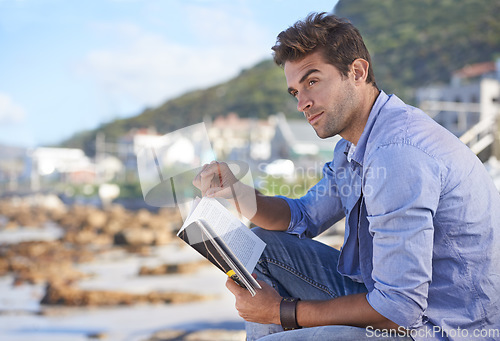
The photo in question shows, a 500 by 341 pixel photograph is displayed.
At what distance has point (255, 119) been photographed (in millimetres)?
29953

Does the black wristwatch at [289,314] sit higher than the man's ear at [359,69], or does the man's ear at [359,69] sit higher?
the man's ear at [359,69]

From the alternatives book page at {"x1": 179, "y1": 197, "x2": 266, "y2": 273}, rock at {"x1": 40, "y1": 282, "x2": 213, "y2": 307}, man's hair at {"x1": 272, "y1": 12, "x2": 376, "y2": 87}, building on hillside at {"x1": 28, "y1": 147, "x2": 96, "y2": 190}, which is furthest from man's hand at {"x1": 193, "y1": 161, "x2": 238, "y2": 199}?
building on hillside at {"x1": 28, "y1": 147, "x2": 96, "y2": 190}

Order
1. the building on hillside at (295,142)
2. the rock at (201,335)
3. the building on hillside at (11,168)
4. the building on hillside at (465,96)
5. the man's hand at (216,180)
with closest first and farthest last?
the man's hand at (216,180) < the rock at (201,335) < the building on hillside at (465,96) < the building on hillside at (295,142) < the building on hillside at (11,168)

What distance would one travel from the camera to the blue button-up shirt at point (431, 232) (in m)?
0.78

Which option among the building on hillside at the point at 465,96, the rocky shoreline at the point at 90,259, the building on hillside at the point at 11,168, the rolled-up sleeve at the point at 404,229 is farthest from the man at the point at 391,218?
the building on hillside at the point at 11,168

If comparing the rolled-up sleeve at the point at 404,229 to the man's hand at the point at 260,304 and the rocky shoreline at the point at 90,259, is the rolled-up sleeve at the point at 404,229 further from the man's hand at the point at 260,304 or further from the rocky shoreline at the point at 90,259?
the rocky shoreline at the point at 90,259

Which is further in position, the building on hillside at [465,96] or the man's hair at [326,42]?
the building on hillside at [465,96]

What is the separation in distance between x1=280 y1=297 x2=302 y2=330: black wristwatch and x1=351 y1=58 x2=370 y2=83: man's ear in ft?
1.64

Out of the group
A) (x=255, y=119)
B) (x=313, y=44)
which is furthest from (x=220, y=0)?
(x=313, y=44)

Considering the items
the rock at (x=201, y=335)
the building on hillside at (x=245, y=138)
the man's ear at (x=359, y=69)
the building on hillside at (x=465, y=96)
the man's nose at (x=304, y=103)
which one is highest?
the building on hillside at (x=245, y=138)

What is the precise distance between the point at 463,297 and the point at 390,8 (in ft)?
102

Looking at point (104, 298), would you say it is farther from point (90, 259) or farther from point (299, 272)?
point (299, 272)

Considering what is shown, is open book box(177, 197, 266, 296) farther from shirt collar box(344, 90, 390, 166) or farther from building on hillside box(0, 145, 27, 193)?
building on hillside box(0, 145, 27, 193)

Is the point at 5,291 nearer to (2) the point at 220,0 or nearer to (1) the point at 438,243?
(1) the point at 438,243
